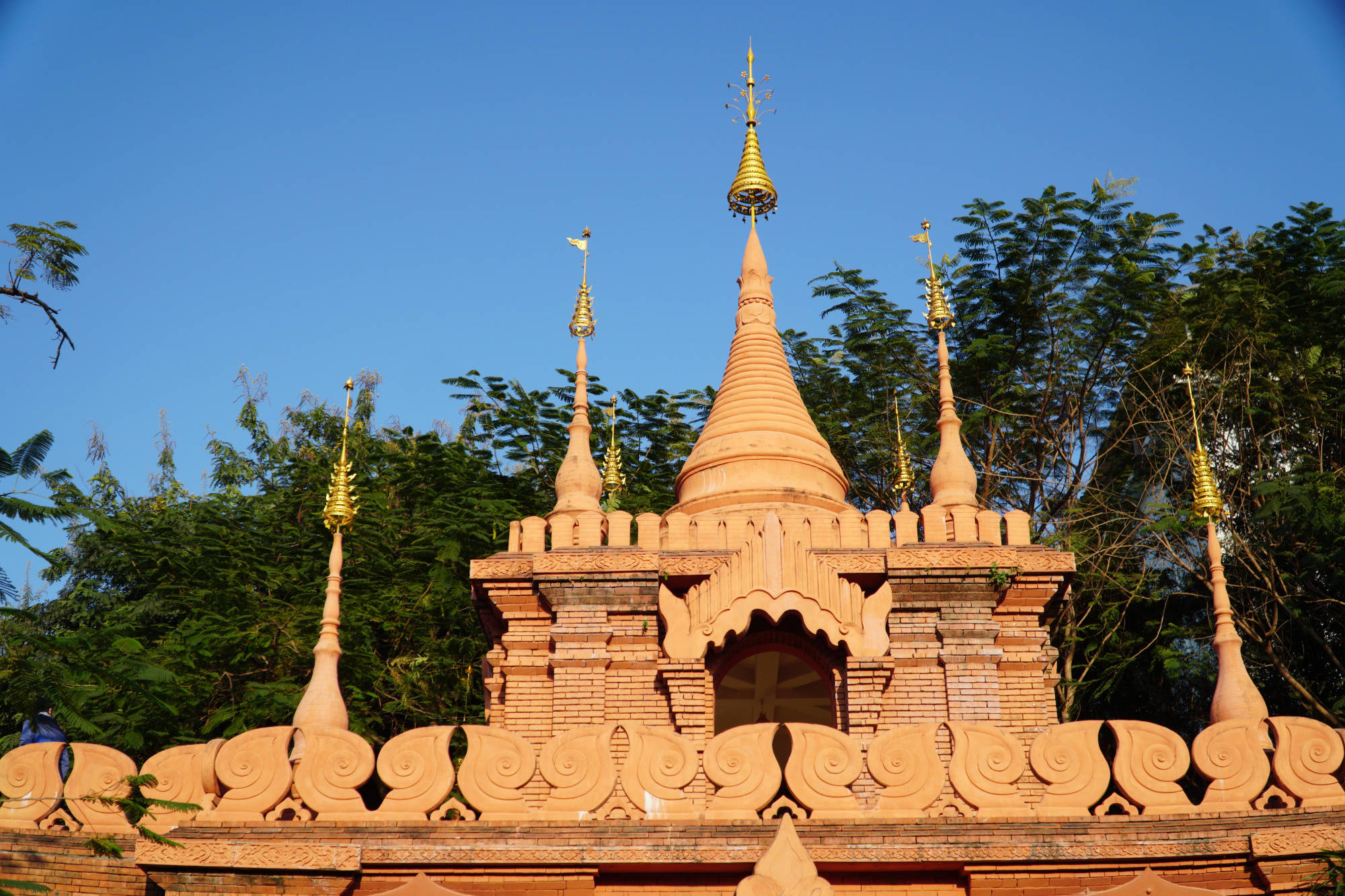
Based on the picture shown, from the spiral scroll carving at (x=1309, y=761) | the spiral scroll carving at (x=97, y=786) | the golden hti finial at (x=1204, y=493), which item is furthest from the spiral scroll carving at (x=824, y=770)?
the golden hti finial at (x=1204, y=493)

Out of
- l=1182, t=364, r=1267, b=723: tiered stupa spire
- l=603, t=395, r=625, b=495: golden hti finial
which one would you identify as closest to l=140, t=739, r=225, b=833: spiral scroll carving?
l=1182, t=364, r=1267, b=723: tiered stupa spire

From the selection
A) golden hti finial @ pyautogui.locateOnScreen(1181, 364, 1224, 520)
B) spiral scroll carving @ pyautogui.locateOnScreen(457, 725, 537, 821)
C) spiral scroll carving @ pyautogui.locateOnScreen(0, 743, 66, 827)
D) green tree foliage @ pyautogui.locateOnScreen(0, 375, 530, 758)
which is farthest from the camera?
green tree foliage @ pyautogui.locateOnScreen(0, 375, 530, 758)

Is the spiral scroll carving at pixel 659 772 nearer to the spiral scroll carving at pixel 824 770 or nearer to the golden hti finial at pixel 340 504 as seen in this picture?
the spiral scroll carving at pixel 824 770

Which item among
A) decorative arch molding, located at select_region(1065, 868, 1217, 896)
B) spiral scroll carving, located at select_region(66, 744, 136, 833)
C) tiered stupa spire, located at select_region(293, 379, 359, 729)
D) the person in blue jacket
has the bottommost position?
decorative arch molding, located at select_region(1065, 868, 1217, 896)

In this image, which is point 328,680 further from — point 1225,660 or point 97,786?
point 1225,660

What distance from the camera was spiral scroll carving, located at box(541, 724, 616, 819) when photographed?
903cm

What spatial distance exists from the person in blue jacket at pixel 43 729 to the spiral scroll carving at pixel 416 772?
2.90 m

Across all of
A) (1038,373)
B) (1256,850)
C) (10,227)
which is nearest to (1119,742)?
(1256,850)

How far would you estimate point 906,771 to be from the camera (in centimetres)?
905

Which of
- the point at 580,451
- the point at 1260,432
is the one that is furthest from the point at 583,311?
the point at 1260,432

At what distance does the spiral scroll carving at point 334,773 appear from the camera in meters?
9.09

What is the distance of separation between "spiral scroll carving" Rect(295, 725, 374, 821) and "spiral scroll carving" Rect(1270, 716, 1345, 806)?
6402mm

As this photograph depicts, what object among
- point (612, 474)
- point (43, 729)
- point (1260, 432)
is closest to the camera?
point (43, 729)

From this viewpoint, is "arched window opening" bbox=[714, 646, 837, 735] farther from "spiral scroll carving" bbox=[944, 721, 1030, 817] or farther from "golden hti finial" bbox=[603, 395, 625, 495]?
"spiral scroll carving" bbox=[944, 721, 1030, 817]
